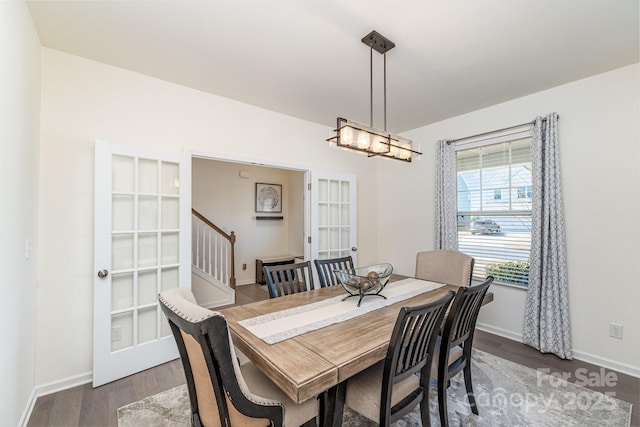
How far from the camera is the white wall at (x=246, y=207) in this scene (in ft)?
17.4

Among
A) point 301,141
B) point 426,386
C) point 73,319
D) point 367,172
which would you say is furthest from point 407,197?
point 73,319

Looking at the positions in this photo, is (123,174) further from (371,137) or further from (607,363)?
(607,363)

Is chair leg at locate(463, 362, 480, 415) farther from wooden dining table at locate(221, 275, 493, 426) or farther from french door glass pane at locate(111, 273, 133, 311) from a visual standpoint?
french door glass pane at locate(111, 273, 133, 311)

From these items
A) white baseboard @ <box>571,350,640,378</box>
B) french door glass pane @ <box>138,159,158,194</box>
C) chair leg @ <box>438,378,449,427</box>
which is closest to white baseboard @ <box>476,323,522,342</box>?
white baseboard @ <box>571,350,640,378</box>

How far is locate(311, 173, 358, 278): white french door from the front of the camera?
3811 mm

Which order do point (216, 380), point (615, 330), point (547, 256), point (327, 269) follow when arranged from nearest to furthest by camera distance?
point (216, 380) → point (615, 330) → point (327, 269) → point (547, 256)

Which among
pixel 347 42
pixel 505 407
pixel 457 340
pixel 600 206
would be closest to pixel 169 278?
pixel 457 340

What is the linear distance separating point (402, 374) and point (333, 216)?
2.75m

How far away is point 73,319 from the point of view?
90.4 inches

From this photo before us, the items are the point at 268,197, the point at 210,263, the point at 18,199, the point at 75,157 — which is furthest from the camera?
the point at 268,197

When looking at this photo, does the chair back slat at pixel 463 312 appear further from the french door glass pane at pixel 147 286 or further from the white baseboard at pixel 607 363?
the french door glass pane at pixel 147 286

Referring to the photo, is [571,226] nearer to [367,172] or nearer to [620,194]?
[620,194]

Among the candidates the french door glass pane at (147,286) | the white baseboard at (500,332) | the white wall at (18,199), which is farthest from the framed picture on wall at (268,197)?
the white baseboard at (500,332)

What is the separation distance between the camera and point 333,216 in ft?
13.3
